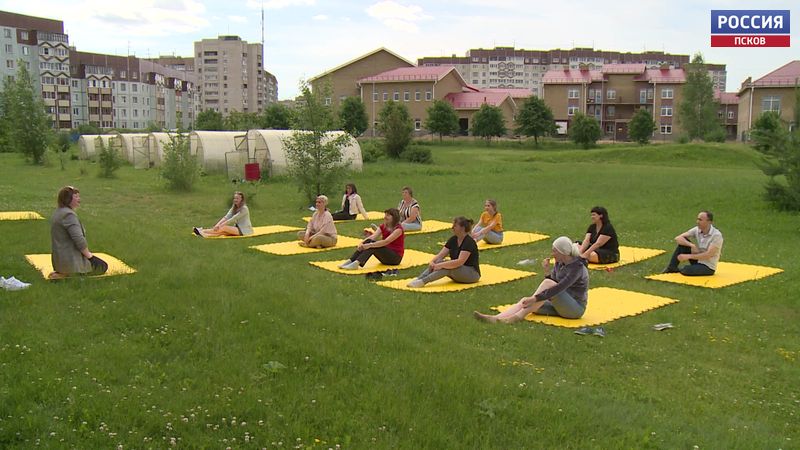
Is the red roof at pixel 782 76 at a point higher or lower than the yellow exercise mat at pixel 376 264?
higher

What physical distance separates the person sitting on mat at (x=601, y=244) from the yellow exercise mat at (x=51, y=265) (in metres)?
8.56

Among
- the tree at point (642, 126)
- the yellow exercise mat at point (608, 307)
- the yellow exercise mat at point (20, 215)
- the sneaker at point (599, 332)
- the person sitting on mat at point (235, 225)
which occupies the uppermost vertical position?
the tree at point (642, 126)

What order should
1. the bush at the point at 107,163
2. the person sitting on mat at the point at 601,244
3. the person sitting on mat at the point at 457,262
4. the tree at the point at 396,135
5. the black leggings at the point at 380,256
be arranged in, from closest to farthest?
1. the person sitting on mat at the point at 457,262
2. the black leggings at the point at 380,256
3. the person sitting on mat at the point at 601,244
4. the bush at the point at 107,163
5. the tree at the point at 396,135

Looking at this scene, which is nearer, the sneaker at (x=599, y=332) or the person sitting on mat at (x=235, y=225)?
the sneaker at (x=599, y=332)

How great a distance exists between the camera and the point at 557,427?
5363 millimetres

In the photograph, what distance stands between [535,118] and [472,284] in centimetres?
5895

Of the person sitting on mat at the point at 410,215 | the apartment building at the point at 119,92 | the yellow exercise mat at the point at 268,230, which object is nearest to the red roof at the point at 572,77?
the apartment building at the point at 119,92

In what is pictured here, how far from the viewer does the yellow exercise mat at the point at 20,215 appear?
15.3 meters

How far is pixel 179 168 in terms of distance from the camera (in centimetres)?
2775

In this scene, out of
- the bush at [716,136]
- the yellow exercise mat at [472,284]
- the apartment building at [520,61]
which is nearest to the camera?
the yellow exercise mat at [472,284]

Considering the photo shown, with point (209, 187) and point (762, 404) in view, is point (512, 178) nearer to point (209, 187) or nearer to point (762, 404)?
point (209, 187)

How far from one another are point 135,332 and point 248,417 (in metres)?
2.36

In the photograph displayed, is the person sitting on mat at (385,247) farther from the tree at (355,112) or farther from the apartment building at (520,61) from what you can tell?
the apartment building at (520,61)

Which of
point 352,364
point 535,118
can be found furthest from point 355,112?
point 352,364
